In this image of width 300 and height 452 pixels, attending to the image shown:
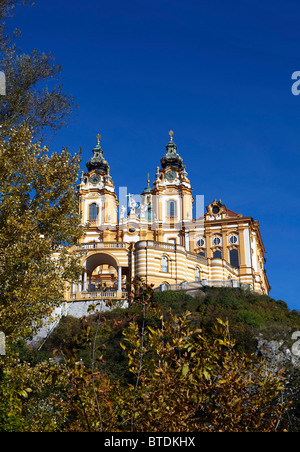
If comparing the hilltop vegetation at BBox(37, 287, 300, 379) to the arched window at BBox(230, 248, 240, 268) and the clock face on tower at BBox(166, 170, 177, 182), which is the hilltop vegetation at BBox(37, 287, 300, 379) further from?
the clock face on tower at BBox(166, 170, 177, 182)

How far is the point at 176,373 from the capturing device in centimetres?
845

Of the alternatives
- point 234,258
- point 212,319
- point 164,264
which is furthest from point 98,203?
point 212,319

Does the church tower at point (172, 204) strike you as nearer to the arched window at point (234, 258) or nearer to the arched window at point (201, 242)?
the arched window at point (201, 242)

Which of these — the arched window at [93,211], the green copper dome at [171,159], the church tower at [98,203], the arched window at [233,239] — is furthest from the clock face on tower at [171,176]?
the arched window at [233,239]

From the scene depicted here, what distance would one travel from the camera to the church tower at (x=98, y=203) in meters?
61.5

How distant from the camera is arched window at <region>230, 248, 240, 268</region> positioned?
56.2 metres

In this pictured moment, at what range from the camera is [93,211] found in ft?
209

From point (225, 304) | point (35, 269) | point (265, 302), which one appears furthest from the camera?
point (265, 302)

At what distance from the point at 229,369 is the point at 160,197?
177 ft

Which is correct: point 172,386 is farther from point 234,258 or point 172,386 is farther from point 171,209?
point 171,209

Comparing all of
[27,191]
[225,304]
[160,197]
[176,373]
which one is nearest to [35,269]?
[27,191]
